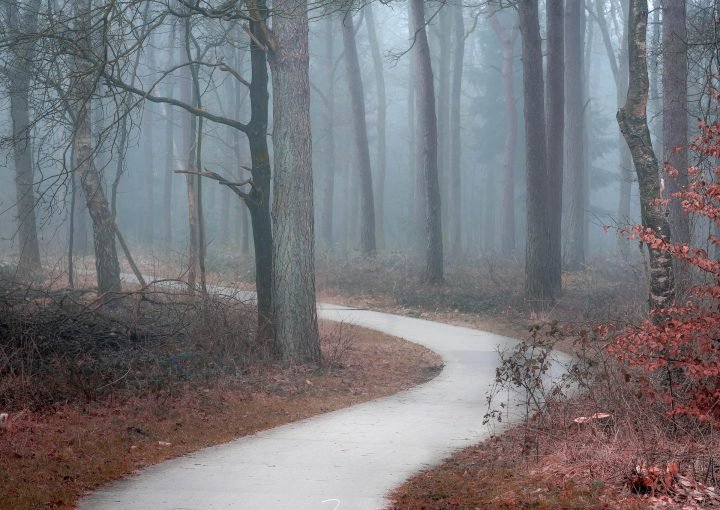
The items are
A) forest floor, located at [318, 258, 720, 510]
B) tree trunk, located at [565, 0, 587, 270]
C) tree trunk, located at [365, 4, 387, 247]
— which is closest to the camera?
forest floor, located at [318, 258, 720, 510]

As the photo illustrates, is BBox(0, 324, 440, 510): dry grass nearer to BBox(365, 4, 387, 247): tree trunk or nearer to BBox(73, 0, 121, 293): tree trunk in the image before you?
BBox(73, 0, 121, 293): tree trunk

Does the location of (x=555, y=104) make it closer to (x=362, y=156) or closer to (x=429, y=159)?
(x=429, y=159)

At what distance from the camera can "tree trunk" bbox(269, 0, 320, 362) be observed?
1333 cm

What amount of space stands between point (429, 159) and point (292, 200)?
13683 mm

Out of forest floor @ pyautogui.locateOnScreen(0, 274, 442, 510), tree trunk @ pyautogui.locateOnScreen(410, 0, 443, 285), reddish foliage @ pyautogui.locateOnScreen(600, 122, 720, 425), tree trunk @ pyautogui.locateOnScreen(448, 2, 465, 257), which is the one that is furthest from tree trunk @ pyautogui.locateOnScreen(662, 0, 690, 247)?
tree trunk @ pyautogui.locateOnScreen(448, 2, 465, 257)

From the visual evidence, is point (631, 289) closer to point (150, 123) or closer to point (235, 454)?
point (235, 454)

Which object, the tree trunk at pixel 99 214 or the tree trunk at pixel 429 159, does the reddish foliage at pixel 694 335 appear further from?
the tree trunk at pixel 429 159

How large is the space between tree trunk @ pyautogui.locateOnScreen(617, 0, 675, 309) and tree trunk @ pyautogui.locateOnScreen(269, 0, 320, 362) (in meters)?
5.21

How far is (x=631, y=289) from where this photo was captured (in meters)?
21.2

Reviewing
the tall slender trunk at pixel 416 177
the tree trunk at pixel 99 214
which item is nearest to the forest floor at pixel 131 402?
the tree trunk at pixel 99 214

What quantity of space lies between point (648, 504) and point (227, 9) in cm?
996

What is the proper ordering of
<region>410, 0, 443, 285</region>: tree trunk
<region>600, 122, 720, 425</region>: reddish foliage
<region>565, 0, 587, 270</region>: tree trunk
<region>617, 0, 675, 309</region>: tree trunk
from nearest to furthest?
<region>600, 122, 720, 425</region>: reddish foliage
<region>617, 0, 675, 309</region>: tree trunk
<region>410, 0, 443, 285</region>: tree trunk
<region>565, 0, 587, 270</region>: tree trunk

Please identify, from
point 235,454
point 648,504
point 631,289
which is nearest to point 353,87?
point 631,289

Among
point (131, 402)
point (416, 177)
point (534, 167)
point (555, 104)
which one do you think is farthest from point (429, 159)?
point (416, 177)
